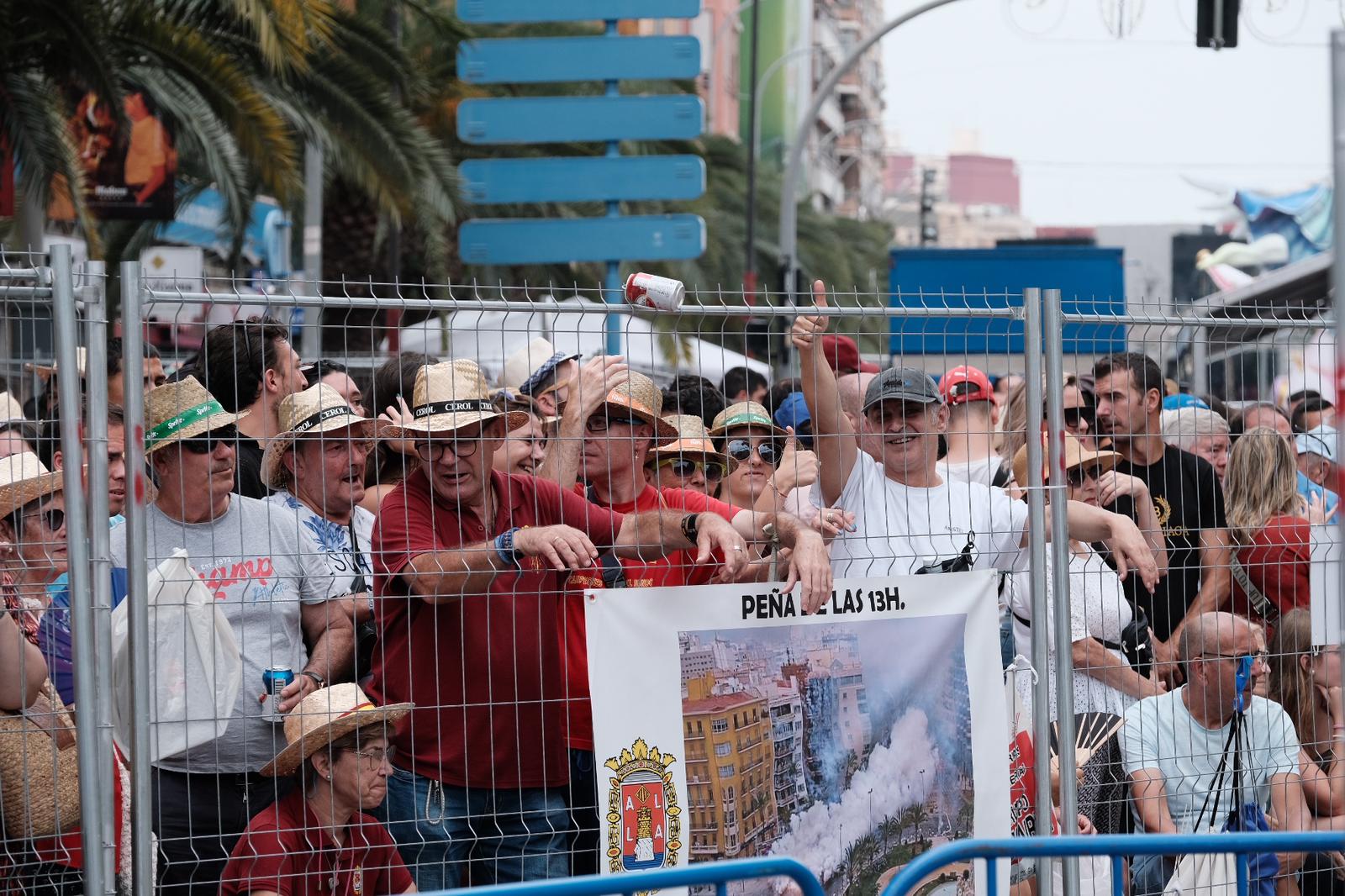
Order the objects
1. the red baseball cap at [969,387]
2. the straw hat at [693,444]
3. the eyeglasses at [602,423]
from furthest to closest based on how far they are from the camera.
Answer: the red baseball cap at [969,387], the straw hat at [693,444], the eyeglasses at [602,423]

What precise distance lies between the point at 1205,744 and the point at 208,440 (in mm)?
3217

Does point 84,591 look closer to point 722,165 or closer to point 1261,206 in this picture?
point 722,165

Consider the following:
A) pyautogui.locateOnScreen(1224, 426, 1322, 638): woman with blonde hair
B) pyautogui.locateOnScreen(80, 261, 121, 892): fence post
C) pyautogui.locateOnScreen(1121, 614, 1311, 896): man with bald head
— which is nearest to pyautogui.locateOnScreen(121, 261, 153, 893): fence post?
pyautogui.locateOnScreen(80, 261, 121, 892): fence post

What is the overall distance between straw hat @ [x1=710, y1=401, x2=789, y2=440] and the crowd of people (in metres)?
0.02

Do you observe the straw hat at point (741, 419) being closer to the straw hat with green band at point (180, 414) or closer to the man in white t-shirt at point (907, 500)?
A: the man in white t-shirt at point (907, 500)

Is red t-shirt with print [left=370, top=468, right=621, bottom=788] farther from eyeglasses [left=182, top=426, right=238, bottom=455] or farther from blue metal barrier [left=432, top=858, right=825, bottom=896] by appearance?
blue metal barrier [left=432, top=858, right=825, bottom=896]

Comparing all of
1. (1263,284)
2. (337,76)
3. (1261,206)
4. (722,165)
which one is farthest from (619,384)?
(1261,206)

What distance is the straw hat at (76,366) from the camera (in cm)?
402

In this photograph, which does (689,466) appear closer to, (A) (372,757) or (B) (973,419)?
(B) (973,419)

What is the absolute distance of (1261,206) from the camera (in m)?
51.7

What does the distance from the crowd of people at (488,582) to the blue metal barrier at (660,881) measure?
1104mm

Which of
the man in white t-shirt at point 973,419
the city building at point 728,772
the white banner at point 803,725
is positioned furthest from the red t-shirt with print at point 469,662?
the man in white t-shirt at point 973,419

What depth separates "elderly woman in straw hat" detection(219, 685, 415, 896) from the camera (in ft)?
13.8

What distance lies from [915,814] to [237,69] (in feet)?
34.0
